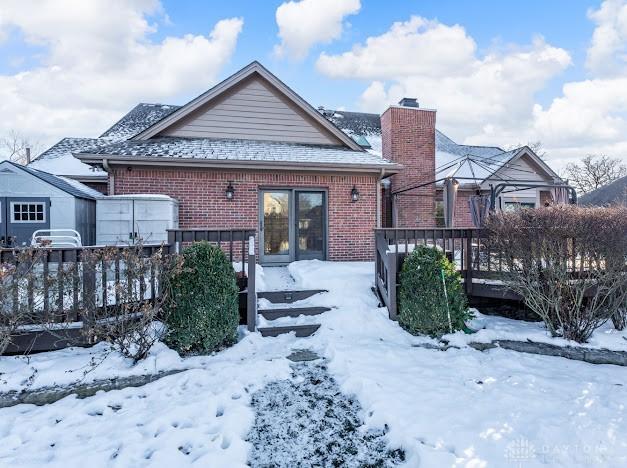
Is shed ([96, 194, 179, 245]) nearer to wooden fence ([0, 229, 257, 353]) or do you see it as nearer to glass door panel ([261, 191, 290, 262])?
glass door panel ([261, 191, 290, 262])

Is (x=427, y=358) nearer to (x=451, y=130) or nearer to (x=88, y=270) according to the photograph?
(x=88, y=270)

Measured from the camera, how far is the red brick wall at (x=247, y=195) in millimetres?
8391

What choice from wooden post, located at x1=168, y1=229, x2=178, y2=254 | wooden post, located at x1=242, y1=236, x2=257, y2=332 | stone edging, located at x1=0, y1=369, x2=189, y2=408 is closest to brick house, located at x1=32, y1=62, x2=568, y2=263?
wooden post, located at x1=168, y1=229, x2=178, y2=254

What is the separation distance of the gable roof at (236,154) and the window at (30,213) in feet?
4.48

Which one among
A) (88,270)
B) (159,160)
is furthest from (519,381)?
(159,160)

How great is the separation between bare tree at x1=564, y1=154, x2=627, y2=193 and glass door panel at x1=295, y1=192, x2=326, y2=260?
108 feet

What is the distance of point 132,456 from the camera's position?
2682 mm

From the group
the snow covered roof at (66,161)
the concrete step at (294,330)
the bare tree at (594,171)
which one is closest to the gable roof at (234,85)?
the snow covered roof at (66,161)

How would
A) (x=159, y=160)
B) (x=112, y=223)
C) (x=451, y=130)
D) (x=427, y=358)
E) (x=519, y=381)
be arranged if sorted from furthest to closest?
(x=451, y=130)
(x=159, y=160)
(x=112, y=223)
(x=427, y=358)
(x=519, y=381)

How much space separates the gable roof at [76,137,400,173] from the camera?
8047 millimetres

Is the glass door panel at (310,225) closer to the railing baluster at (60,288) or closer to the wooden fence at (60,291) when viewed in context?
the wooden fence at (60,291)

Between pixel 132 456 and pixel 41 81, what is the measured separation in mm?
21366

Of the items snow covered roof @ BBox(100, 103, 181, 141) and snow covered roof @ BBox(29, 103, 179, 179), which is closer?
snow covered roof @ BBox(29, 103, 179, 179)

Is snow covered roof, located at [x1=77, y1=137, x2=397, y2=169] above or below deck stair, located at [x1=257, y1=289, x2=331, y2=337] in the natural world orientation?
above
